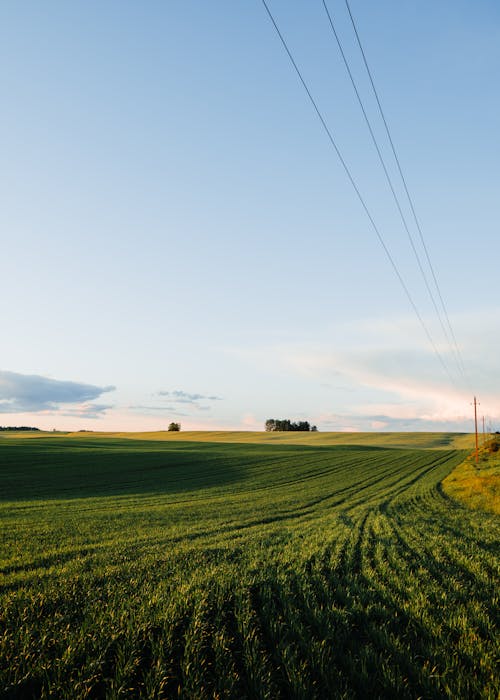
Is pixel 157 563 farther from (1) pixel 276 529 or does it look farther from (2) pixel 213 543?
(1) pixel 276 529

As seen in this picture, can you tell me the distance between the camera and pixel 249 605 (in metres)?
7.70

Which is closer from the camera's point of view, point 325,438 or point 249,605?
point 249,605

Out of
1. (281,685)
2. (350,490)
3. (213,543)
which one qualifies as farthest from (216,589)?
(350,490)

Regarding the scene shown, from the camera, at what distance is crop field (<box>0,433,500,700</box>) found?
5324 mm

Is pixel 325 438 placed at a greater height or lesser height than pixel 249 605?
lesser

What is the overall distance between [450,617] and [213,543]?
30.6 ft

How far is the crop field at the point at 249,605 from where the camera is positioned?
5324 millimetres

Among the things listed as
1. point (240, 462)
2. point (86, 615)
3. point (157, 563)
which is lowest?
point (240, 462)

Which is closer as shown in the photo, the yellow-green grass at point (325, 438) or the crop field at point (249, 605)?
the crop field at point (249, 605)

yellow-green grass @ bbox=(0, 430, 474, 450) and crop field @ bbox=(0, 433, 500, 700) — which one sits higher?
crop field @ bbox=(0, 433, 500, 700)

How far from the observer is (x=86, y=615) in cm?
721

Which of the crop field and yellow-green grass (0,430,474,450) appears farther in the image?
yellow-green grass (0,430,474,450)

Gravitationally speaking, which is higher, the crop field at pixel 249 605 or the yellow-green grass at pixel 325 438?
the crop field at pixel 249 605

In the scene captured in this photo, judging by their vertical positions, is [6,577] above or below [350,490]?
above
